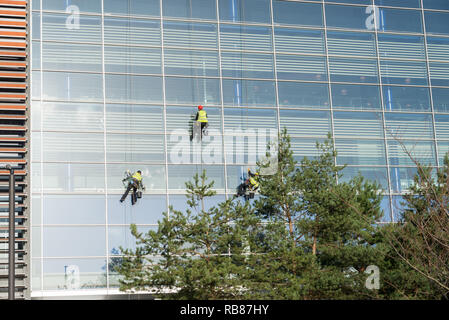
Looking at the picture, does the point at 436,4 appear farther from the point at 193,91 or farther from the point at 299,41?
the point at 193,91

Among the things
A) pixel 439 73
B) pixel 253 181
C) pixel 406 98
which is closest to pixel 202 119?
pixel 253 181

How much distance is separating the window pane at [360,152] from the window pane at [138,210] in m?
7.80

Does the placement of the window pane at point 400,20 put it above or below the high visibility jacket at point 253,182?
above

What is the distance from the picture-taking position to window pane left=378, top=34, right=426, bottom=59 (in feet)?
102

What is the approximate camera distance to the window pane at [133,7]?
2816cm

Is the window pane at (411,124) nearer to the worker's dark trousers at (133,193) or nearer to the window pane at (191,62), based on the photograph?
the window pane at (191,62)

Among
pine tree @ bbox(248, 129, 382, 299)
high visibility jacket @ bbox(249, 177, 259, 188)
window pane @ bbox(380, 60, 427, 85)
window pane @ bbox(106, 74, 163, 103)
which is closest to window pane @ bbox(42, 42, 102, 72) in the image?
window pane @ bbox(106, 74, 163, 103)

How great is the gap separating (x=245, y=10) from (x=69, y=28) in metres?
7.39

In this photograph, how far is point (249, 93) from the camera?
28.8 m

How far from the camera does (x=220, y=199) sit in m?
27.5

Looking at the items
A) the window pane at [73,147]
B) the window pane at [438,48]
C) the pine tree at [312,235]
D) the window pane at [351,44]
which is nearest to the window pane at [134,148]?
the window pane at [73,147]

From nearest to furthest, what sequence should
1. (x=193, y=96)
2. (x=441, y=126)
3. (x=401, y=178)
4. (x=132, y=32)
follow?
(x=193, y=96) < (x=132, y=32) < (x=401, y=178) < (x=441, y=126)
